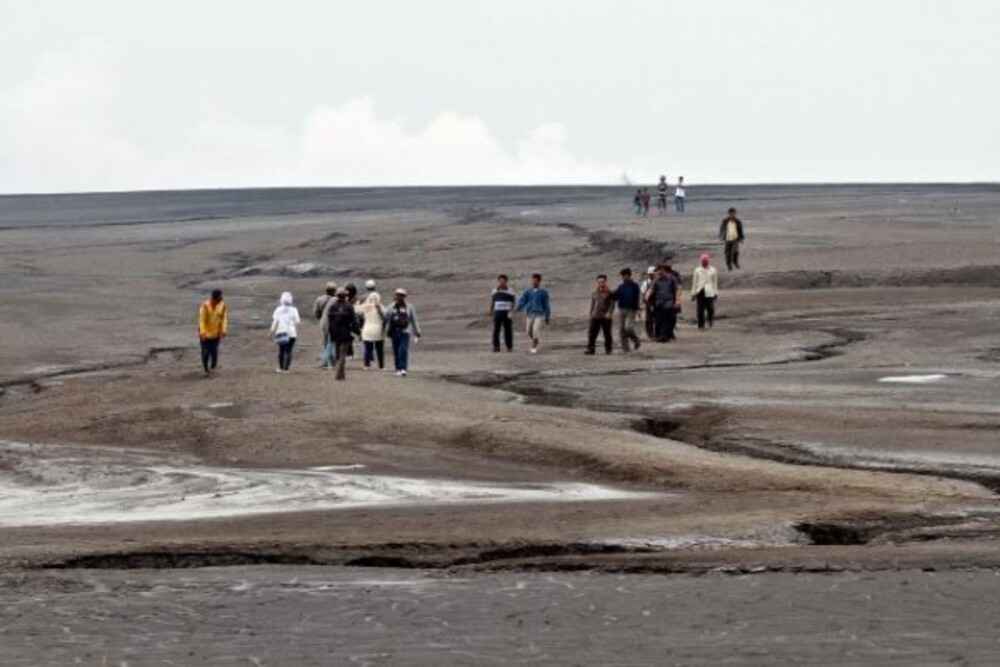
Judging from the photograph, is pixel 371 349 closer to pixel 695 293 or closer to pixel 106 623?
pixel 695 293

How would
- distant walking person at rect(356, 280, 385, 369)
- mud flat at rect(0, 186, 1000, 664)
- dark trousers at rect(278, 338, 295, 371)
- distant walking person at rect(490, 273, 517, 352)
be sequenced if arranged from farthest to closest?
distant walking person at rect(490, 273, 517, 352) < distant walking person at rect(356, 280, 385, 369) < dark trousers at rect(278, 338, 295, 371) < mud flat at rect(0, 186, 1000, 664)

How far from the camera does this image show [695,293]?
38125 mm

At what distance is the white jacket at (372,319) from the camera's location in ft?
105

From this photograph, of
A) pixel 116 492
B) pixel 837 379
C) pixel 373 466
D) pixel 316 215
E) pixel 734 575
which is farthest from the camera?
pixel 316 215

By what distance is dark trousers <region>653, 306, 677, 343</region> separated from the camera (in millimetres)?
36125

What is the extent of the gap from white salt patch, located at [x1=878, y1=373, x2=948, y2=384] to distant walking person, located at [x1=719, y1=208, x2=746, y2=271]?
50.8 feet

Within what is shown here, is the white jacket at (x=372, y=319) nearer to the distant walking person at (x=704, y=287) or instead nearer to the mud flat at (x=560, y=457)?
the mud flat at (x=560, y=457)

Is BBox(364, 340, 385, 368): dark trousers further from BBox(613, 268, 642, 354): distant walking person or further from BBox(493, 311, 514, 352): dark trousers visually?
BBox(613, 268, 642, 354): distant walking person

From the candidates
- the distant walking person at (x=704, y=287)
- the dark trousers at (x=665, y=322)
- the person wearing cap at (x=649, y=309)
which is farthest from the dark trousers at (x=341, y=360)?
the distant walking person at (x=704, y=287)

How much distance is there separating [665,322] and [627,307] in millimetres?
1443

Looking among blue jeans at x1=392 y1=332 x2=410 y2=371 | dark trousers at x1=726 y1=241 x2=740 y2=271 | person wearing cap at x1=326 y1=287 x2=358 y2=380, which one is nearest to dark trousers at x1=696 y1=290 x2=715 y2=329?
dark trousers at x1=726 y1=241 x2=740 y2=271

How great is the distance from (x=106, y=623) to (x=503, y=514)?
16.4ft

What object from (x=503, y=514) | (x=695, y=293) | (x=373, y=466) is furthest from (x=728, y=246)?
(x=503, y=514)

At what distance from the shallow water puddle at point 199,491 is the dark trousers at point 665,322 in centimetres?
1422
